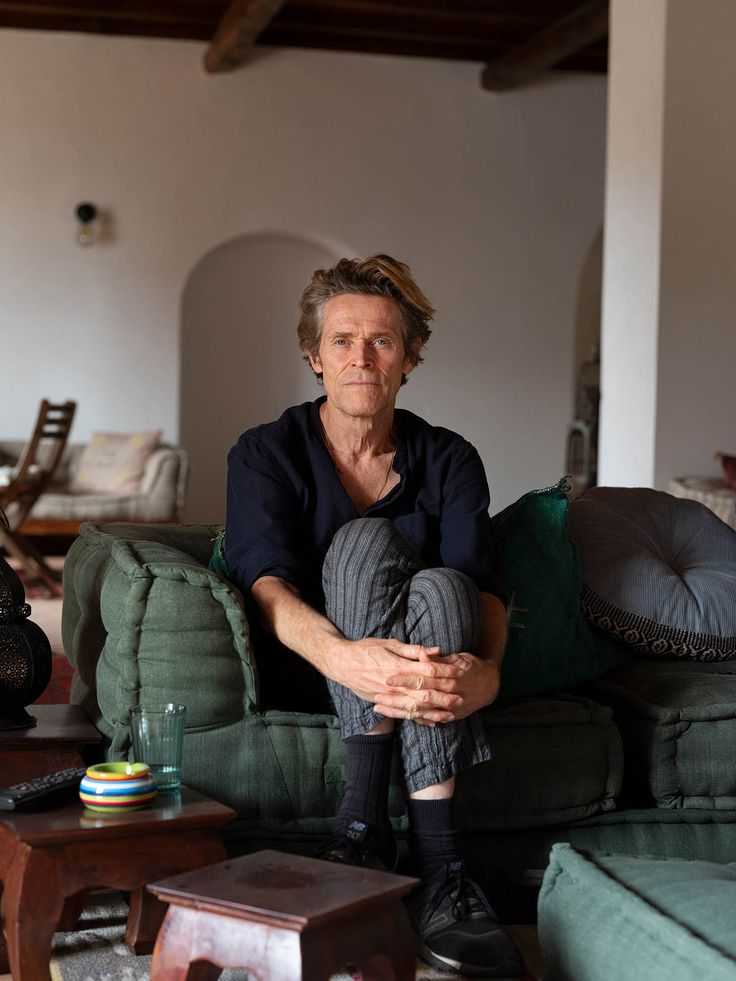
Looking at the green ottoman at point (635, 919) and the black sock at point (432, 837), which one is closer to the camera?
the green ottoman at point (635, 919)

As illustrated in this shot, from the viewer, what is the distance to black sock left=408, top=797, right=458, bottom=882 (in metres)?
1.98

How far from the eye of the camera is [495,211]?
32.2 ft

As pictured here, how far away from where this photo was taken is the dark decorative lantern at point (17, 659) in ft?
6.88

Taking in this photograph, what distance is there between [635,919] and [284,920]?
443mm

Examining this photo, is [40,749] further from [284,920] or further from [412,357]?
[412,357]

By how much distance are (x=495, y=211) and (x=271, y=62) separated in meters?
2.05

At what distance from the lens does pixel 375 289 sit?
232 centimetres

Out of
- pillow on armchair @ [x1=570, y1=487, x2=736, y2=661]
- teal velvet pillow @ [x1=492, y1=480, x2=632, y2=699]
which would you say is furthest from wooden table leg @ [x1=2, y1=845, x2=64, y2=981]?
pillow on armchair @ [x1=570, y1=487, x2=736, y2=661]

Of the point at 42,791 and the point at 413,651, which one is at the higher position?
the point at 413,651

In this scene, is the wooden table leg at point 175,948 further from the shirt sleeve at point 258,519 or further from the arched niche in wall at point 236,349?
the arched niche in wall at point 236,349

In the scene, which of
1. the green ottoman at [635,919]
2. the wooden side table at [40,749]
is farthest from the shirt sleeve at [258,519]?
the green ottoman at [635,919]

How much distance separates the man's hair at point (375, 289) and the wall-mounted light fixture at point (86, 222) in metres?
7.04

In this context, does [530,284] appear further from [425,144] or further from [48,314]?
[48,314]

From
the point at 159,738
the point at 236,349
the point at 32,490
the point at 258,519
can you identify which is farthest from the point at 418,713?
the point at 236,349
